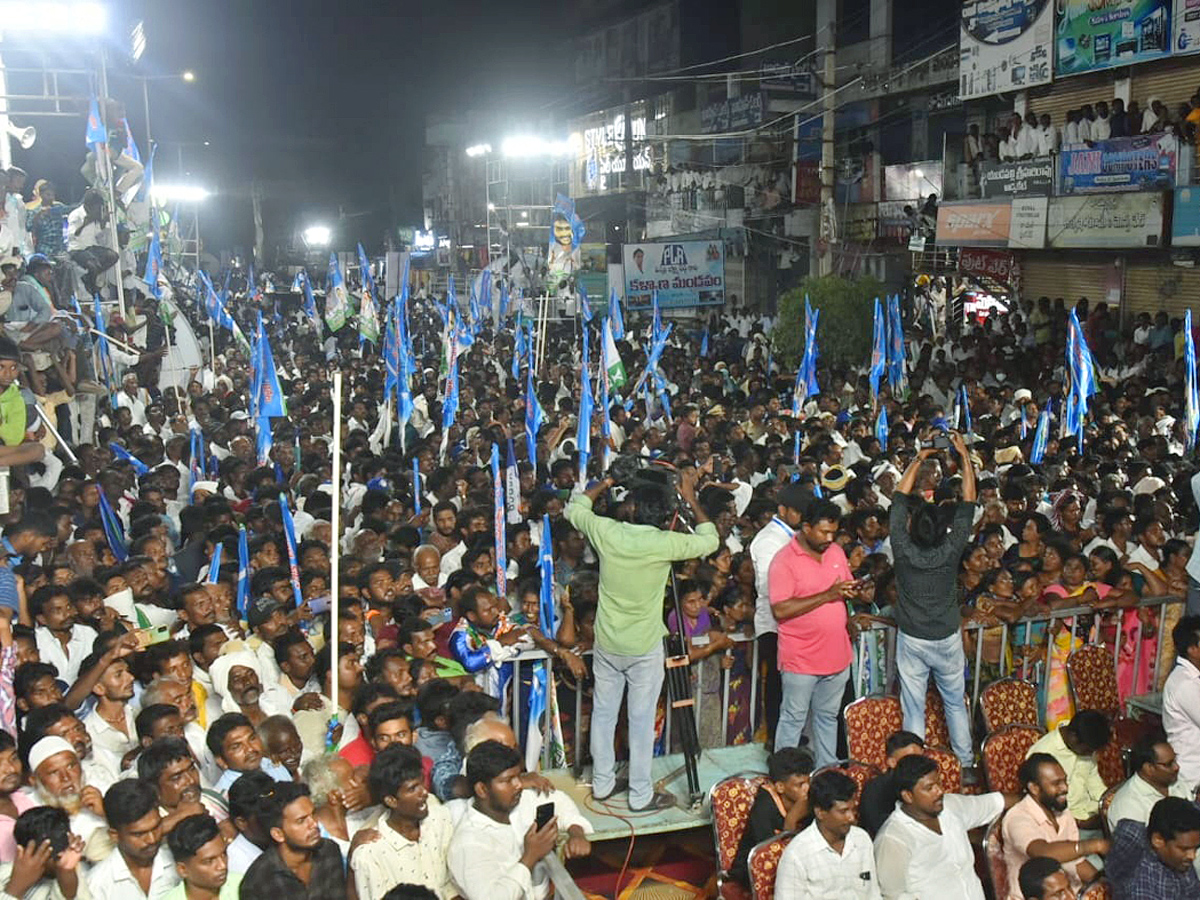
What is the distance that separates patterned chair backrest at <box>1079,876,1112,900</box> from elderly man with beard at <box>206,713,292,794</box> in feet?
10.9

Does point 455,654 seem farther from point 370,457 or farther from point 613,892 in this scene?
point 370,457

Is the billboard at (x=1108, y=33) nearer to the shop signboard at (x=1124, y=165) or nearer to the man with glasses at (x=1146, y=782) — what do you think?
the shop signboard at (x=1124, y=165)

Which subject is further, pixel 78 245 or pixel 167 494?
pixel 78 245

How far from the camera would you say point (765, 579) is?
636cm

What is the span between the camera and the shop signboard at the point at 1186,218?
16.5 m

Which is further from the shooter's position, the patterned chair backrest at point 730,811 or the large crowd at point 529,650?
the patterned chair backrest at point 730,811

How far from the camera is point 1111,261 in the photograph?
20.4 meters

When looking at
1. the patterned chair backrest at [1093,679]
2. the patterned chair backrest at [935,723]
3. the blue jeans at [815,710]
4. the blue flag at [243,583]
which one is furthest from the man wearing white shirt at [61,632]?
the patterned chair backrest at [1093,679]

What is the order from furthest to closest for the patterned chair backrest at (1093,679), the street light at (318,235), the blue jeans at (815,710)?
the street light at (318,235) < the patterned chair backrest at (1093,679) < the blue jeans at (815,710)

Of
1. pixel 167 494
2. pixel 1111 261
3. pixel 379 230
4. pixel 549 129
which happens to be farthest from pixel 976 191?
pixel 379 230

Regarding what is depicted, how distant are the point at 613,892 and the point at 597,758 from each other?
683mm

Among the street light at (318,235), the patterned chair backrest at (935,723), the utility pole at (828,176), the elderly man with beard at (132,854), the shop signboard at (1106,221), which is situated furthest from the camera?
the street light at (318,235)

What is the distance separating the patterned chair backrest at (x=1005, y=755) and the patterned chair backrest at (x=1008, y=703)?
16 cm

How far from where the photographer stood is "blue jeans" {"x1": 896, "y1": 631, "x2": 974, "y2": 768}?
245 inches
